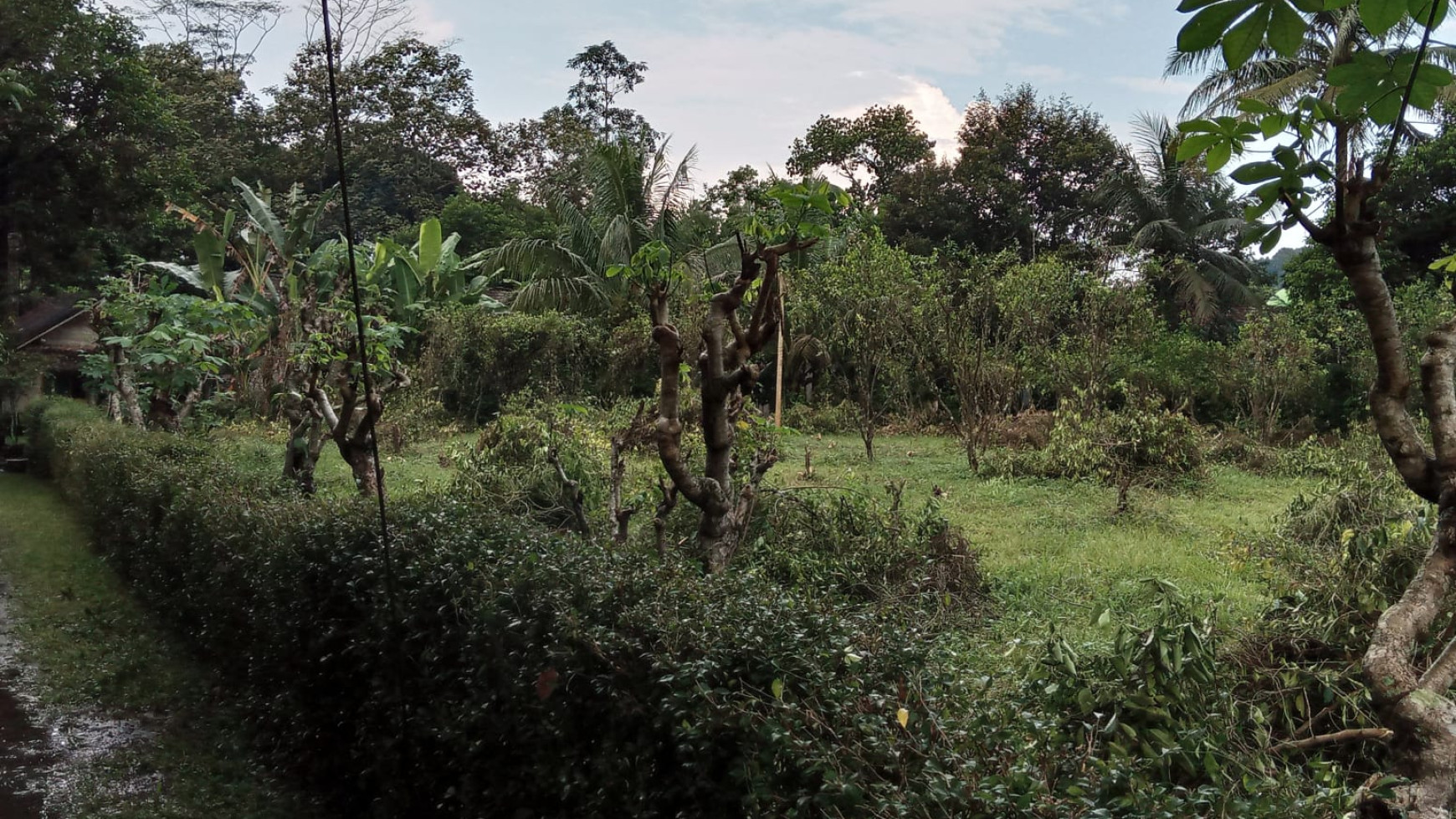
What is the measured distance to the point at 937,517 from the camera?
682 centimetres

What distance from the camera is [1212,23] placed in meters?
1.26

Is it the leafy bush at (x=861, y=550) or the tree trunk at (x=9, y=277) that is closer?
the leafy bush at (x=861, y=550)

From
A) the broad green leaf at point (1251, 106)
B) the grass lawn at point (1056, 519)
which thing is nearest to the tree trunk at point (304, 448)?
the grass lawn at point (1056, 519)

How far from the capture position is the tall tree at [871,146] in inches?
1006

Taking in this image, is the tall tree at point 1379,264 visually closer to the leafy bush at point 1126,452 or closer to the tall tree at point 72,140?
the leafy bush at point 1126,452

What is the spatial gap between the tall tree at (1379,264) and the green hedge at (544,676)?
1.05 metres

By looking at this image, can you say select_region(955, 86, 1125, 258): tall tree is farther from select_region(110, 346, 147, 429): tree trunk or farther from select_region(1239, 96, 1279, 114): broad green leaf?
select_region(1239, 96, 1279, 114): broad green leaf

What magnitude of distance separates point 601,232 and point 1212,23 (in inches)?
687

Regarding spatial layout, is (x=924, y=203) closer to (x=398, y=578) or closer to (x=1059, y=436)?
(x=1059, y=436)

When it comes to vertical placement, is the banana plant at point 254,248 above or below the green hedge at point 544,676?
above

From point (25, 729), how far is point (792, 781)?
4.82m

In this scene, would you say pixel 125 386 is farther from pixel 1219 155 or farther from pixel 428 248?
pixel 1219 155

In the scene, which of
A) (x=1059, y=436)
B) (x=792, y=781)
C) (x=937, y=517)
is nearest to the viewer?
(x=792, y=781)

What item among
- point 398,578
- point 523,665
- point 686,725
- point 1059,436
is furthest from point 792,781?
point 1059,436
